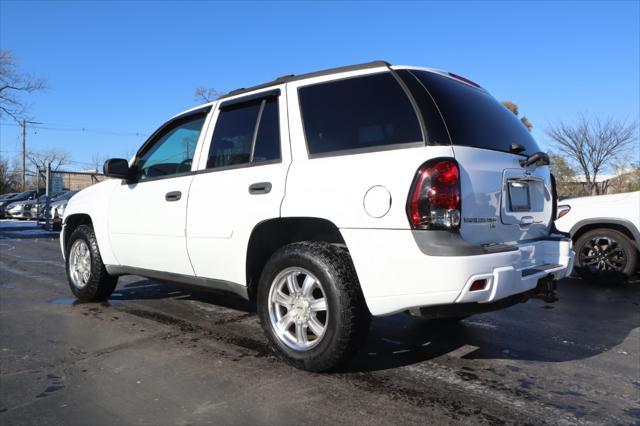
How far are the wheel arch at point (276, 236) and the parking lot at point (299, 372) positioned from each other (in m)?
0.64

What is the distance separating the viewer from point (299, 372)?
319cm

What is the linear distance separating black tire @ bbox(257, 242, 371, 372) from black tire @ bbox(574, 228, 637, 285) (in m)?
4.85

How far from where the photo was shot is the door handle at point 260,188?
3336mm

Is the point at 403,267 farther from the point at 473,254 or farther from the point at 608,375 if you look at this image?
the point at 608,375

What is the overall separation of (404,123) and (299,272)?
1.17 m

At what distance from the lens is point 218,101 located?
162 inches

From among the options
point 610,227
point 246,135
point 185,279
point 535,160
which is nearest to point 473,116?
point 535,160

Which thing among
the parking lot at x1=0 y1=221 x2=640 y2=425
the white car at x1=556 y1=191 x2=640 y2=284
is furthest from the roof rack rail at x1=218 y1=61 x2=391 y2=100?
the white car at x1=556 y1=191 x2=640 y2=284

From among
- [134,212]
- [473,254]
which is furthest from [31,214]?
[473,254]

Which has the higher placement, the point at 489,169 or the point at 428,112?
the point at 428,112

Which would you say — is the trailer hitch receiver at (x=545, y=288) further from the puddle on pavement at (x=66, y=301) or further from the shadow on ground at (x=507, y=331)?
the puddle on pavement at (x=66, y=301)

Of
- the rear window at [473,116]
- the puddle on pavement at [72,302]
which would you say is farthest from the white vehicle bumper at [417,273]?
the puddle on pavement at [72,302]

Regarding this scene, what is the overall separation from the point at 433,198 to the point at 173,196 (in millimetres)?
2333

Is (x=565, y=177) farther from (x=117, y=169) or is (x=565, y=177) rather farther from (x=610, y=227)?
(x=117, y=169)
